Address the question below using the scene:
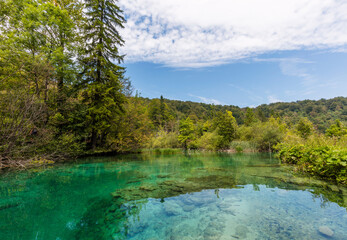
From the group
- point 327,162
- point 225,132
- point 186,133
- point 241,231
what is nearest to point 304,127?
point 225,132

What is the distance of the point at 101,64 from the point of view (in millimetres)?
14047

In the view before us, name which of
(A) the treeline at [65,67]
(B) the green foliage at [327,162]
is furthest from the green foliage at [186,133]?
(B) the green foliage at [327,162]

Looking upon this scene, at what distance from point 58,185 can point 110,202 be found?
283 centimetres

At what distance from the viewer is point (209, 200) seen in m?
4.29

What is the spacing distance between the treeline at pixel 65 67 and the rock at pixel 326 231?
10250 mm

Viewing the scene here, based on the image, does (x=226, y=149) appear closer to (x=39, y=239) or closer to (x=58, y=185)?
(x=58, y=185)

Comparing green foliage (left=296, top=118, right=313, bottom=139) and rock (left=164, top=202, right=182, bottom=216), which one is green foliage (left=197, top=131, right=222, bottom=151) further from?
rock (left=164, top=202, right=182, bottom=216)

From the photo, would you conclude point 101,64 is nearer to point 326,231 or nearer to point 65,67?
point 65,67

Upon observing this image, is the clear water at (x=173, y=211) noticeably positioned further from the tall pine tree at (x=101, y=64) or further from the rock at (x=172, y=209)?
the tall pine tree at (x=101, y=64)

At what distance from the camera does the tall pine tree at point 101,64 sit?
13.4 metres

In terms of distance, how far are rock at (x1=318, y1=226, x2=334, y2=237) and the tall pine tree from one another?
13.0 m

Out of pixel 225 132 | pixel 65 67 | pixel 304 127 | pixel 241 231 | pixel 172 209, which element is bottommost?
pixel 172 209

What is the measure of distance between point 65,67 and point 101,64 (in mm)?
2800

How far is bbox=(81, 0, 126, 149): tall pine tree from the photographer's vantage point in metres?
13.4
